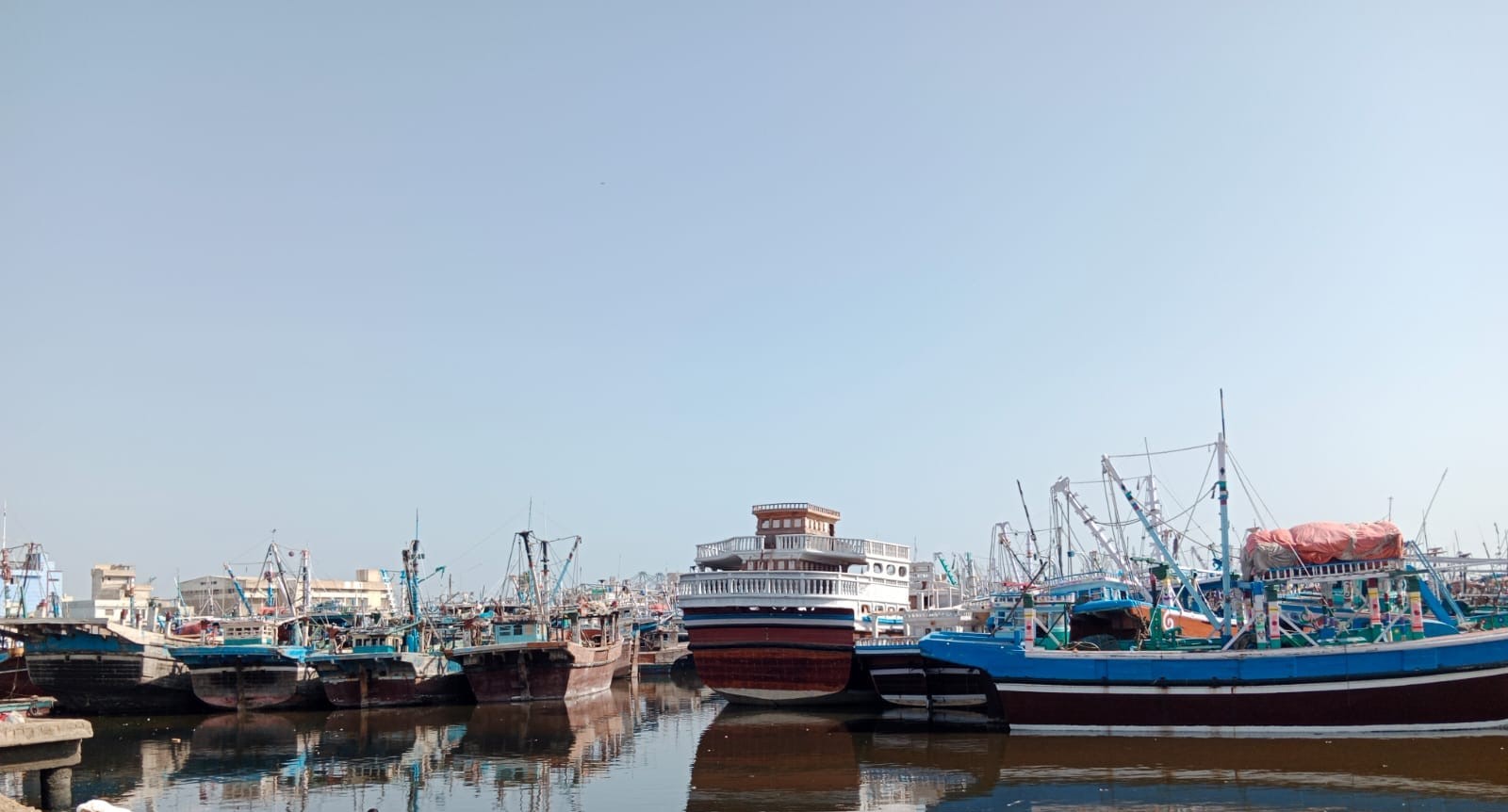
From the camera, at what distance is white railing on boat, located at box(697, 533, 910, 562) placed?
151 ft

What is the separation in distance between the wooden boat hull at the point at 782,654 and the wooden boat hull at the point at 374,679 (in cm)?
1394

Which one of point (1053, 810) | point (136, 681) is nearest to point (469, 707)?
point (136, 681)

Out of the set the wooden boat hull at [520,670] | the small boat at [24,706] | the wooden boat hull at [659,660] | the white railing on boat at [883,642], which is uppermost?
the small boat at [24,706]

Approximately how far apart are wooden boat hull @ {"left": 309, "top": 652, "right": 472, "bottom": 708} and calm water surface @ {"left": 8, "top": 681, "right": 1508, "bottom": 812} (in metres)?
8.08

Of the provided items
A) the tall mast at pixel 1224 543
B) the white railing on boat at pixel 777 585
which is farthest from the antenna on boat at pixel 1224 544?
the white railing on boat at pixel 777 585

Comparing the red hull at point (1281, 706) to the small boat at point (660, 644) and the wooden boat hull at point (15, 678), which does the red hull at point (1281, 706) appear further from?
the wooden boat hull at point (15, 678)

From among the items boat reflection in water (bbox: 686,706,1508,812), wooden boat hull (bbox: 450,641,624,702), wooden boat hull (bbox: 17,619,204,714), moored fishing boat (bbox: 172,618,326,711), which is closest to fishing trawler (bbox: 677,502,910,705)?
wooden boat hull (bbox: 450,641,624,702)

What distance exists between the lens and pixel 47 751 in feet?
76.2

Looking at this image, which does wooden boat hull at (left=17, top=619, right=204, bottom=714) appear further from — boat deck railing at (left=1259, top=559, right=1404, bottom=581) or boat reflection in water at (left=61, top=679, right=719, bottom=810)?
boat deck railing at (left=1259, top=559, right=1404, bottom=581)

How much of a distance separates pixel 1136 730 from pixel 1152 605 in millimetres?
7227

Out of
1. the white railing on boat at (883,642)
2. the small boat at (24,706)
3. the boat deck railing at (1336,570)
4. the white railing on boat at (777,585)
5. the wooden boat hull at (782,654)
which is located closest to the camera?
the small boat at (24,706)

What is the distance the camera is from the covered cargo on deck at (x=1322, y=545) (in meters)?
32.8

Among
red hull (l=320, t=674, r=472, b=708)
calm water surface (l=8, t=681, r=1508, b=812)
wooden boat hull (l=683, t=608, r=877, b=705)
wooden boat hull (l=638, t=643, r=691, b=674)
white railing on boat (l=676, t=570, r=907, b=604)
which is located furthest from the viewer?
wooden boat hull (l=638, t=643, r=691, b=674)

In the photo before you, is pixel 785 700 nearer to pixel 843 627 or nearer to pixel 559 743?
pixel 843 627
